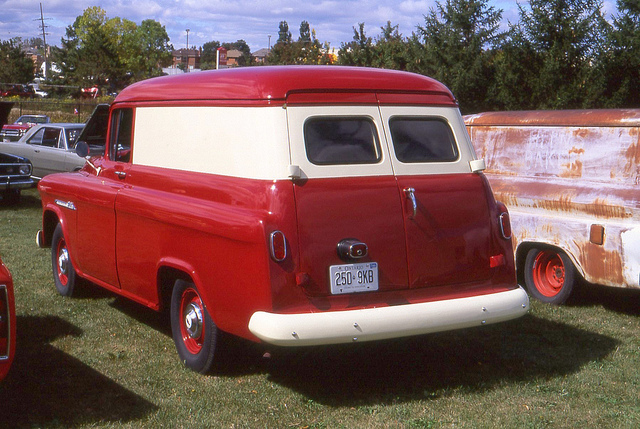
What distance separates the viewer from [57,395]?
197 inches

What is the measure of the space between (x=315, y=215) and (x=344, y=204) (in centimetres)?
21

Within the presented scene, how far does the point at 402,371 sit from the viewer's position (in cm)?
567

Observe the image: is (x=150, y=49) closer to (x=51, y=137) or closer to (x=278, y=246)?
(x=51, y=137)

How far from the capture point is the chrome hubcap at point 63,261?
25.0 feet

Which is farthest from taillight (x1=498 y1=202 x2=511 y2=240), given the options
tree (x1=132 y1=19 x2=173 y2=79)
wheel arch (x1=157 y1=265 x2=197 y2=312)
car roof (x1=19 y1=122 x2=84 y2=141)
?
tree (x1=132 y1=19 x2=173 y2=79)

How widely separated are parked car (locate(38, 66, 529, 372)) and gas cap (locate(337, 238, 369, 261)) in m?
0.01

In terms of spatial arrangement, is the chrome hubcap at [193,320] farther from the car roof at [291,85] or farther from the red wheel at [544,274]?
the red wheel at [544,274]

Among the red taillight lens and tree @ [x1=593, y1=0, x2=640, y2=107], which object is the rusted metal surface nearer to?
the red taillight lens

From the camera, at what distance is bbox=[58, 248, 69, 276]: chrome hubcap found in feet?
25.0

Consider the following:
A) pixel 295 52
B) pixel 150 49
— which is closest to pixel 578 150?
pixel 295 52

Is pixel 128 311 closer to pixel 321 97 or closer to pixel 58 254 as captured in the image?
pixel 58 254

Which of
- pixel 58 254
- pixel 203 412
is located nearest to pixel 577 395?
pixel 203 412

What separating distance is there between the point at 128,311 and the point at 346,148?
3178 millimetres

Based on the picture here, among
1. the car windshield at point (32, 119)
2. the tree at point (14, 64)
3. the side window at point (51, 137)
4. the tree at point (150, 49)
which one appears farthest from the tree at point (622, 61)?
the tree at point (150, 49)
